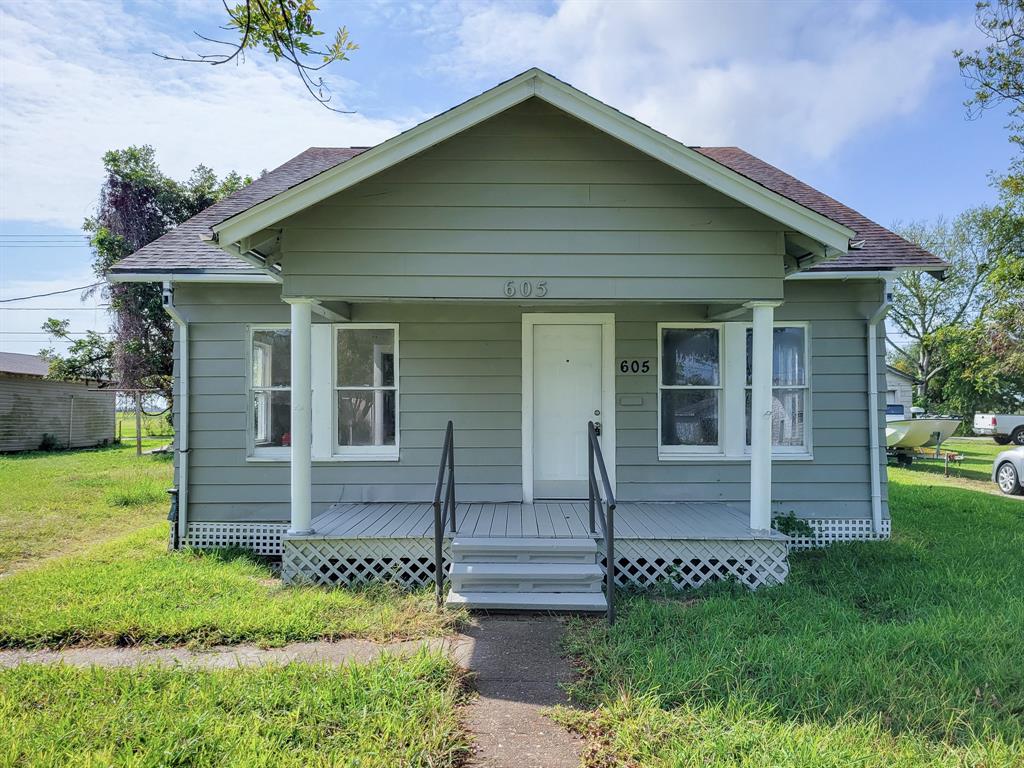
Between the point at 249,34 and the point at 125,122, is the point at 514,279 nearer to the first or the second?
the point at 249,34

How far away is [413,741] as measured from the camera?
2758 mm

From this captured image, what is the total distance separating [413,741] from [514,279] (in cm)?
336

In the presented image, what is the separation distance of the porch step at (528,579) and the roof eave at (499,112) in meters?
3.26

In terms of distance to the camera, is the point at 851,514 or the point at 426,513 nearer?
the point at 426,513

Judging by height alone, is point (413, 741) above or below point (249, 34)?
below

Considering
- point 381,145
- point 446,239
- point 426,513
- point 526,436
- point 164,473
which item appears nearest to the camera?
point 381,145

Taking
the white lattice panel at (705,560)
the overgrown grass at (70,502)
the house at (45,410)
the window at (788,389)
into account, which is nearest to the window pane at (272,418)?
the overgrown grass at (70,502)

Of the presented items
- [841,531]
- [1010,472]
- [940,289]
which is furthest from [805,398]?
[940,289]

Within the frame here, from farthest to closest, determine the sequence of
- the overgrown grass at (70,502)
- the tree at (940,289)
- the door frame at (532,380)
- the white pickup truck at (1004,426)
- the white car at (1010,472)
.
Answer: the tree at (940,289), the white pickup truck at (1004,426), the white car at (1010,472), the overgrown grass at (70,502), the door frame at (532,380)

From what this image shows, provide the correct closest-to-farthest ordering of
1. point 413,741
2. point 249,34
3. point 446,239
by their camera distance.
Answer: point 413,741 < point 249,34 < point 446,239

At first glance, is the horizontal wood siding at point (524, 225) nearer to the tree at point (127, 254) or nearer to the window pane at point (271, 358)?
the window pane at point (271, 358)

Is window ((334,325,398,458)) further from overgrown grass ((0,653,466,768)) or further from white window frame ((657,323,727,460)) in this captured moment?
overgrown grass ((0,653,466,768))

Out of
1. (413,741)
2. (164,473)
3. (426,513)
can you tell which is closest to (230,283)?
(426,513)

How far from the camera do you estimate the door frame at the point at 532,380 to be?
643 cm
